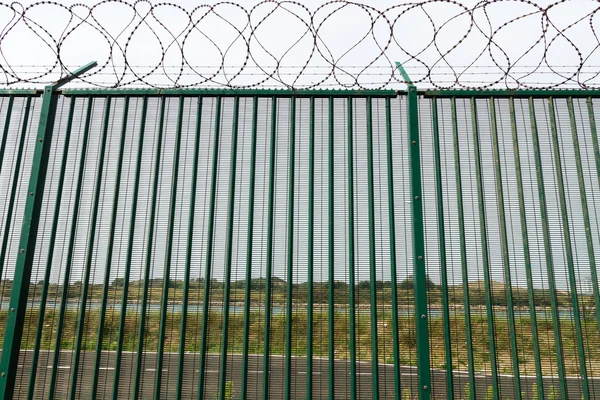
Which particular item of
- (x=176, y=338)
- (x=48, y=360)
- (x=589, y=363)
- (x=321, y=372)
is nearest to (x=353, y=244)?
(x=321, y=372)

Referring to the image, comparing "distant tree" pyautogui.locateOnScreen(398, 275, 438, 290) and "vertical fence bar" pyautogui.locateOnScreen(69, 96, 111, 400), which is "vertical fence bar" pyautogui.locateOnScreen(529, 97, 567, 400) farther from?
"vertical fence bar" pyautogui.locateOnScreen(69, 96, 111, 400)

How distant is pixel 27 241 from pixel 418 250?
4.02 metres

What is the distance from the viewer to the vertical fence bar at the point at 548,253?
3.36 m

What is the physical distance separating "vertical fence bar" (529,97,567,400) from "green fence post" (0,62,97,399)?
507 centimetres

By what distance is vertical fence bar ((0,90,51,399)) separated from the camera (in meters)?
3.51

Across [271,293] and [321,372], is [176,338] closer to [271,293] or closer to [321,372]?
[271,293]

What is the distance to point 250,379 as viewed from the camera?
3404 millimetres

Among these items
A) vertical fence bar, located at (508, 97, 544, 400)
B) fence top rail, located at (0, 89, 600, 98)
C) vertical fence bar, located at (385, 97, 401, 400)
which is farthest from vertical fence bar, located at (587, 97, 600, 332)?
vertical fence bar, located at (385, 97, 401, 400)

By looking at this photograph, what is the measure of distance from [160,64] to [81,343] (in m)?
3.05

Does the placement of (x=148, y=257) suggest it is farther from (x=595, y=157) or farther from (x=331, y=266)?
(x=595, y=157)

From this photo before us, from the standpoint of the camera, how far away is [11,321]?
3.55 metres

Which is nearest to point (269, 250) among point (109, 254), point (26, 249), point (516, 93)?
point (109, 254)

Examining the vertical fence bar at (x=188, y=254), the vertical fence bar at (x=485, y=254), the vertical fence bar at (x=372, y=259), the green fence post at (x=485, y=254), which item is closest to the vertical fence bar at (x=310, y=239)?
the vertical fence bar at (x=372, y=259)

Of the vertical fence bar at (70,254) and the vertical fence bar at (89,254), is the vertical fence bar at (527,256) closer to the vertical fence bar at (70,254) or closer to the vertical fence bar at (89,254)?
the vertical fence bar at (89,254)
